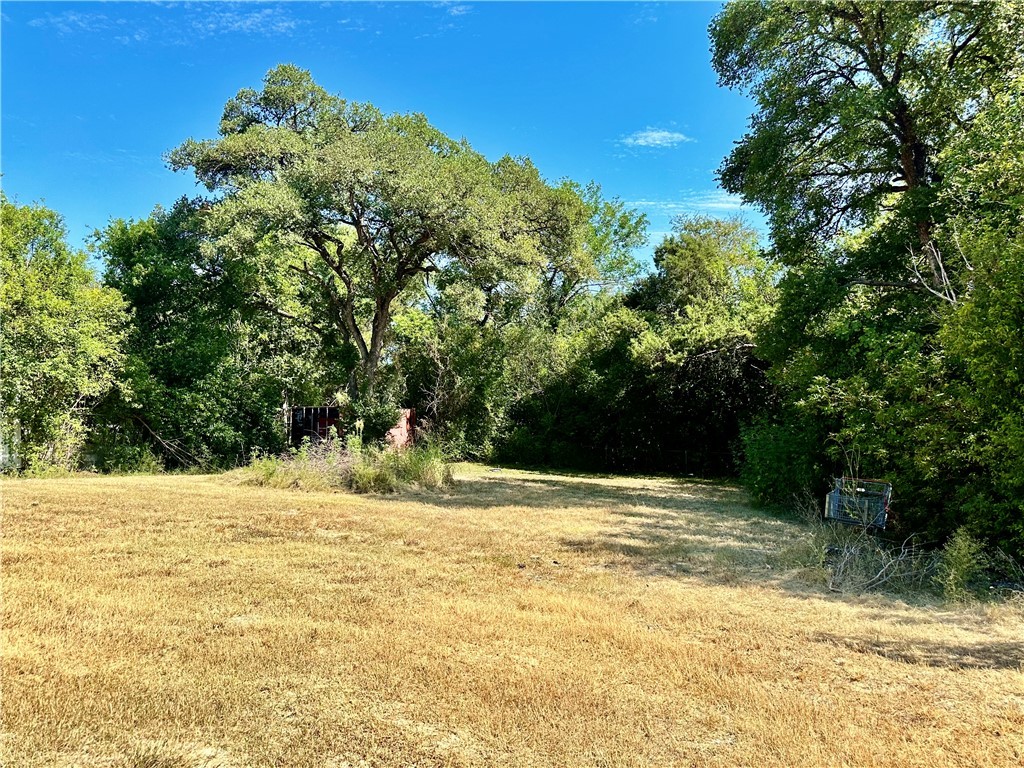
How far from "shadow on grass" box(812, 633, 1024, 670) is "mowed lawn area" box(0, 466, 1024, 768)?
20 millimetres

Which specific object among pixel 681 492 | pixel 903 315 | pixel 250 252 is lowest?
pixel 681 492

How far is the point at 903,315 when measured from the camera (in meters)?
8.99

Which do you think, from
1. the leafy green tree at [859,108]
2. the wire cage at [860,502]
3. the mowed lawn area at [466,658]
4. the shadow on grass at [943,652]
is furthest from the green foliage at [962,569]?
the leafy green tree at [859,108]

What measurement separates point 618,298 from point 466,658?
21.4 metres

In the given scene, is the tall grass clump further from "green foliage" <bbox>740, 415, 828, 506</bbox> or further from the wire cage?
the wire cage

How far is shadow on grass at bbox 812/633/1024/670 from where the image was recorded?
3.60 m

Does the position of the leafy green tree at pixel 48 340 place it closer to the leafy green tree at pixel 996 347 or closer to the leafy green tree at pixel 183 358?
the leafy green tree at pixel 183 358

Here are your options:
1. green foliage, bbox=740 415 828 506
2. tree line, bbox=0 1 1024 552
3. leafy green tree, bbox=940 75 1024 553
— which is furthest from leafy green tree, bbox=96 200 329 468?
leafy green tree, bbox=940 75 1024 553

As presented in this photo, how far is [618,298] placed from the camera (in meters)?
23.8

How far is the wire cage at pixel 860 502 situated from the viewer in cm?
678

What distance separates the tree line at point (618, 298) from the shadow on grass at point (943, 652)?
2.29 m

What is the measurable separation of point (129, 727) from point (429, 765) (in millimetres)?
1332

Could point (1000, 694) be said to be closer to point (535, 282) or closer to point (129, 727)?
point (129, 727)

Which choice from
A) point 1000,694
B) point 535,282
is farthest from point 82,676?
point 535,282
